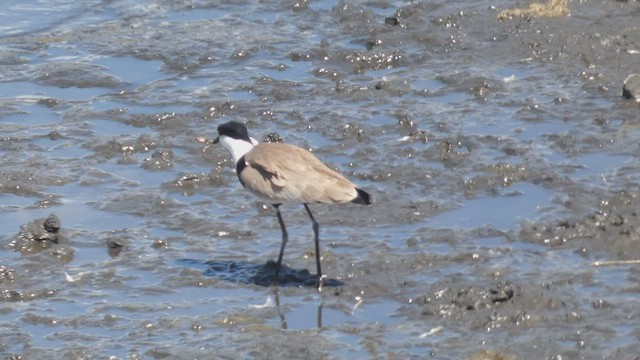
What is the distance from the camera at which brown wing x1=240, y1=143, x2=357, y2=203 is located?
994cm

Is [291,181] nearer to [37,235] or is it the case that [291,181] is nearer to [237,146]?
[237,146]

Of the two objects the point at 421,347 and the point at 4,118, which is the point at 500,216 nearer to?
the point at 421,347

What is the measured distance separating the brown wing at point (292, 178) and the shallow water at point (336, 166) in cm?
58

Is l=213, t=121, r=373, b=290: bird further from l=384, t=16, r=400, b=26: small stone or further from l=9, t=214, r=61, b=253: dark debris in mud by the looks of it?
l=384, t=16, r=400, b=26: small stone

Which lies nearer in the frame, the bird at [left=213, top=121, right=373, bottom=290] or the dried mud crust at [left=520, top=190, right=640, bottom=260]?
the bird at [left=213, top=121, right=373, bottom=290]

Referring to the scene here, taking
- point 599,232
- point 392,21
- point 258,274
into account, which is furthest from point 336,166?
point 392,21

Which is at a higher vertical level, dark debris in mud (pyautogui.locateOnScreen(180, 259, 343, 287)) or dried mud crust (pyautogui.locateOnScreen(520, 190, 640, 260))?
dried mud crust (pyautogui.locateOnScreen(520, 190, 640, 260))

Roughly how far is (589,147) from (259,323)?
3.83 m

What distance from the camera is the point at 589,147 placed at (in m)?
12.1

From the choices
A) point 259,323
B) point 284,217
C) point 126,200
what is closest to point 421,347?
point 259,323

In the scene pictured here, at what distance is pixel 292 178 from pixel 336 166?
2005 mm

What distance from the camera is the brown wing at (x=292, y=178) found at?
9.94m

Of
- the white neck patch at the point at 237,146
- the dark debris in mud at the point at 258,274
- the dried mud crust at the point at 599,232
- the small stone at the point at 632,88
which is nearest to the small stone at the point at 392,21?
the small stone at the point at 632,88

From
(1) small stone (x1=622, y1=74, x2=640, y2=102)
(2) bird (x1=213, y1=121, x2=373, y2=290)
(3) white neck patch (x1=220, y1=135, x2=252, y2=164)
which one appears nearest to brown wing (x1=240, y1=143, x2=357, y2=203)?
(2) bird (x1=213, y1=121, x2=373, y2=290)
